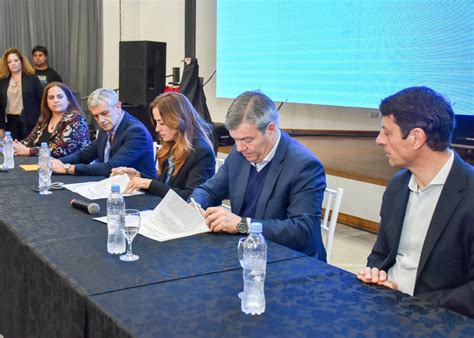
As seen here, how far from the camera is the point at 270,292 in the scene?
1.50 meters

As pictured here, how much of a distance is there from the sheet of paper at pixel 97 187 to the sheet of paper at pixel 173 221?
55cm

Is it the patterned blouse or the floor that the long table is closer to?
the patterned blouse

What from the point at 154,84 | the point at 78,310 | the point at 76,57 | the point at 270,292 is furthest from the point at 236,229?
the point at 76,57

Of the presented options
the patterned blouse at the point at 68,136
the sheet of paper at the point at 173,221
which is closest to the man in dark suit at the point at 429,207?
the sheet of paper at the point at 173,221

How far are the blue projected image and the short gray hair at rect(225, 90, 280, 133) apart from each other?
8.91 feet

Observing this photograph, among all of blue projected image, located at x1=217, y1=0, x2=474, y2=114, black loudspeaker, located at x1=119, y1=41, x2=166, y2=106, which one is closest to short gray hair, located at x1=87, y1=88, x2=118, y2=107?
blue projected image, located at x1=217, y1=0, x2=474, y2=114

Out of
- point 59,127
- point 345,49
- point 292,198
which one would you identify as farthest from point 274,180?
point 345,49

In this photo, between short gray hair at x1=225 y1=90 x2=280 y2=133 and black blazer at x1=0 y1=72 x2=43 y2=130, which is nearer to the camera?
short gray hair at x1=225 y1=90 x2=280 y2=133

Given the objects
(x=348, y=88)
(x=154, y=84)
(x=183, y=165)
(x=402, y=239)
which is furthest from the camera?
(x=154, y=84)

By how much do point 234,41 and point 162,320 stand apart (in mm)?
5892

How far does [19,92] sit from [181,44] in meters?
2.60

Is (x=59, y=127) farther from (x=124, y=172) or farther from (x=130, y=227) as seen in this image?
(x=130, y=227)

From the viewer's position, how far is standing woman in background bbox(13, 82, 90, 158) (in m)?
3.91

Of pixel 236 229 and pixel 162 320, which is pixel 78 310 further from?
pixel 236 229
